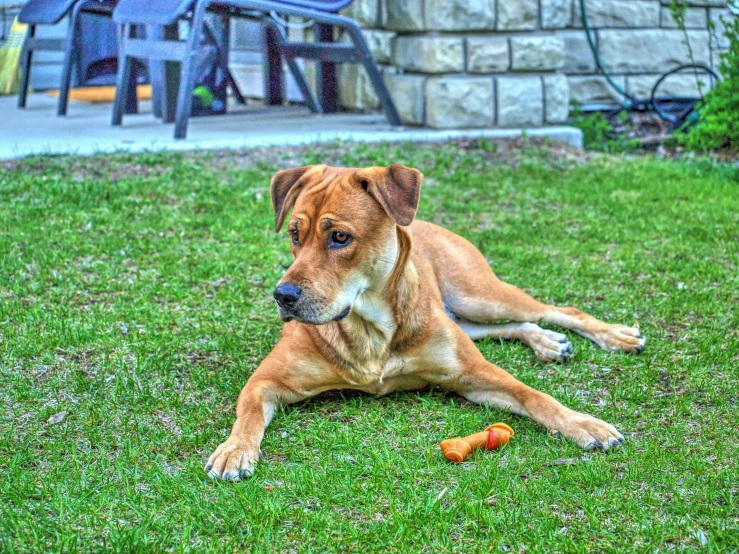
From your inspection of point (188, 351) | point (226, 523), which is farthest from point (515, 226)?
point (226, 523)

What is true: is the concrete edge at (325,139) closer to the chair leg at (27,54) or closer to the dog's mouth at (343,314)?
the chair leg at (27,54)

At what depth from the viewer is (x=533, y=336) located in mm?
4332

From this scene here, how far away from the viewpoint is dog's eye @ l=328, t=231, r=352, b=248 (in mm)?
3416

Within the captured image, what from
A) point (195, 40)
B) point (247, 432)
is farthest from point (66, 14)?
point (247, 432)

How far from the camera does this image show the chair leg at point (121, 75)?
8109 millimetres

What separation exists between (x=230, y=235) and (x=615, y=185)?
3.51 meters

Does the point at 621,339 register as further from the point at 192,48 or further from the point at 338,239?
the point at 192,48

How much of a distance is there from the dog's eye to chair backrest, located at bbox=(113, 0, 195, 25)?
4.33 metres

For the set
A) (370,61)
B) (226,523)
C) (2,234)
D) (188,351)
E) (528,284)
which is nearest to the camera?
(226,523)

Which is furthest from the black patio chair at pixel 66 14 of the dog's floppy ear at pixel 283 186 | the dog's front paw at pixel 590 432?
the dog's front paw at pixel 590 432

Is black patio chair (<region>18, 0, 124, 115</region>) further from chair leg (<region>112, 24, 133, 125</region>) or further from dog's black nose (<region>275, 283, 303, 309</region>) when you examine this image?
A: dog's black nose (<region>275, 283, 303, 309</region>)

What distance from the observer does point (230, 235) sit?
6055 millimetres

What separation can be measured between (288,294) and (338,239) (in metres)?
0.36

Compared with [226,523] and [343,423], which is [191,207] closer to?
[343,423]
